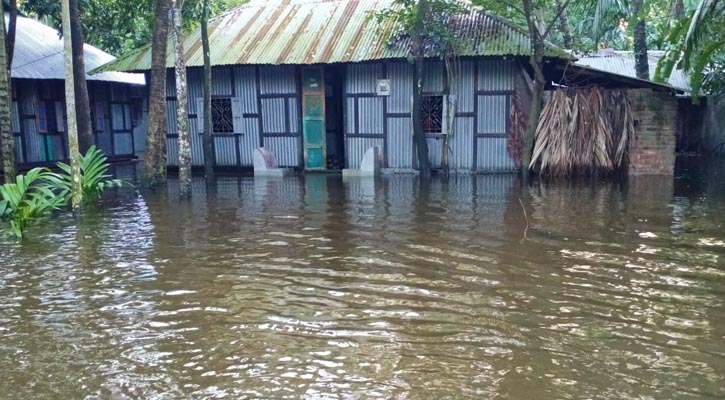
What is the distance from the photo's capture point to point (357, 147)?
16.3 meters

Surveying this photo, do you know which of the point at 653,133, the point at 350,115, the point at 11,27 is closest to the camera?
the point at 653,133

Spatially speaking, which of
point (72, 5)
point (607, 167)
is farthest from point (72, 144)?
point (607, 167)

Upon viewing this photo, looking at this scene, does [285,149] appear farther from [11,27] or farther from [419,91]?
[11,27]

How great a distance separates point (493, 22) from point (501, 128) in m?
2.54

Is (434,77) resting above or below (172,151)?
above

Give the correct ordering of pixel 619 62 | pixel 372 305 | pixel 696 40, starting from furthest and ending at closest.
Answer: pixel 619 62
pixel 696 40
pixel 372 305

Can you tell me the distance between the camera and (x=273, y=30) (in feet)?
56.6

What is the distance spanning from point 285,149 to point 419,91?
4071 mm

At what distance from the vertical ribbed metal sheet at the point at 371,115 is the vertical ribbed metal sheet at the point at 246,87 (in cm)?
294

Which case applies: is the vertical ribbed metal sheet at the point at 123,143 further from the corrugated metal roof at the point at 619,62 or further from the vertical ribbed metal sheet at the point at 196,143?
the corrugated metal roof at the point at 619,62

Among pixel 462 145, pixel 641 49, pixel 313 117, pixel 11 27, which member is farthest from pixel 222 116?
pixel 641 49

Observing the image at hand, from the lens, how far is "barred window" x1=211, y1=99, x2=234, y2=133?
1723 centimetres

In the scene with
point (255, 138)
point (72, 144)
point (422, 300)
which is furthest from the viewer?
point (255, 138)

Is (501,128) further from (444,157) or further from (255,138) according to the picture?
(255,138)
